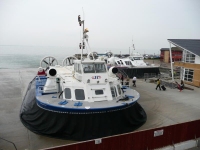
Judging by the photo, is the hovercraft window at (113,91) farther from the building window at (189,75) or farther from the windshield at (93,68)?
the building window at (189,75)

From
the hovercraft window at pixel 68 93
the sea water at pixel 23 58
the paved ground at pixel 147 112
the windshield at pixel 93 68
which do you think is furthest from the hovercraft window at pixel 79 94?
Result: the sea water at pixel 23 58

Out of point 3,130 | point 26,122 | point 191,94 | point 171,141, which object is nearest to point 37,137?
point 26,122

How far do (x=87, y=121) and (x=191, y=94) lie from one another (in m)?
7.43

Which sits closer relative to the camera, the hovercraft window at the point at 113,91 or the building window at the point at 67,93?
the building window at the point at 67,93

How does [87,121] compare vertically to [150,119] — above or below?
above

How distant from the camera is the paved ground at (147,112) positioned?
471cm

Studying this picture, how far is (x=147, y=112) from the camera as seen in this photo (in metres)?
6.91

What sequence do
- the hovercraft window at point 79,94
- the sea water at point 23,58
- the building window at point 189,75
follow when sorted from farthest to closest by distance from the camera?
1. the sea water at point 23,58
2. the building window at point 189,75
3. the hovercraft window at point 79,94

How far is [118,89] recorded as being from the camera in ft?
19.7

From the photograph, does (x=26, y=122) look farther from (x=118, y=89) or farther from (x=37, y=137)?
(x=118, y=89)

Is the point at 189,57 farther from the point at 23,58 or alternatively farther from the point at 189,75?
the point at 23,58

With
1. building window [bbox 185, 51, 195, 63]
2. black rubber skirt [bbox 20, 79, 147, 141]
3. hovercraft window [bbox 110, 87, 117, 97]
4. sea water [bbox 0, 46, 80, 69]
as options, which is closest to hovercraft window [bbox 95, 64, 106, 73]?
hovercraft window [bbox 110, 87, 117, 97]

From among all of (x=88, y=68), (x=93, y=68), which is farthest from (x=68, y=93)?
(x=93, y=68)

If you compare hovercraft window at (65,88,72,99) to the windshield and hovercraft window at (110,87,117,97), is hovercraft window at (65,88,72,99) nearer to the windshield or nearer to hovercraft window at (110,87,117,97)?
the windshield
